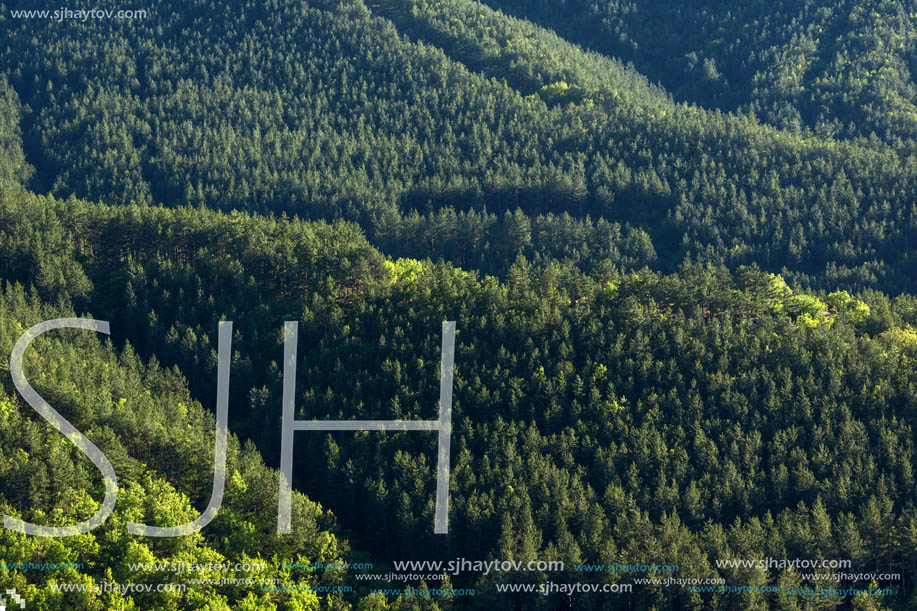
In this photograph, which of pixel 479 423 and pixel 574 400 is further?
pixel 574 400

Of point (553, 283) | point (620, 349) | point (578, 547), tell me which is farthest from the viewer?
point (553, 283)

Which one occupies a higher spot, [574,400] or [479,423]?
[574,400]

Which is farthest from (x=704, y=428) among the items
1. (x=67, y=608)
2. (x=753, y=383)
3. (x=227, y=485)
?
(x=67, y=608)

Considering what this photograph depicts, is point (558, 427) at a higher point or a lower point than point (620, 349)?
A: lower

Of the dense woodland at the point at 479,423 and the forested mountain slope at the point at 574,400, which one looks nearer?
the dense woodland at the point at 479,423

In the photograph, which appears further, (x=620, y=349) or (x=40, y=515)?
(x=620, y=349)

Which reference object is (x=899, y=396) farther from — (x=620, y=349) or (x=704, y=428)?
(x=620, y=349)

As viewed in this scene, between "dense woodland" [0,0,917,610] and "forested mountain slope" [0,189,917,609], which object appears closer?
"dense woodland" [0,0,917,610]

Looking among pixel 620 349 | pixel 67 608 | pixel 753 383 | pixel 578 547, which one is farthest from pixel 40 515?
pixel 753 383

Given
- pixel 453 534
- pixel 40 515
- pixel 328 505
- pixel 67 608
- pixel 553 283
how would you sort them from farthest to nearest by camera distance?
pixel 553 283 → pixel 328 505 → pixel 453 534 → pixel 40 515 → pixel 67 608


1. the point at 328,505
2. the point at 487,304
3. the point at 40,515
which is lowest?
the point at 328,505
